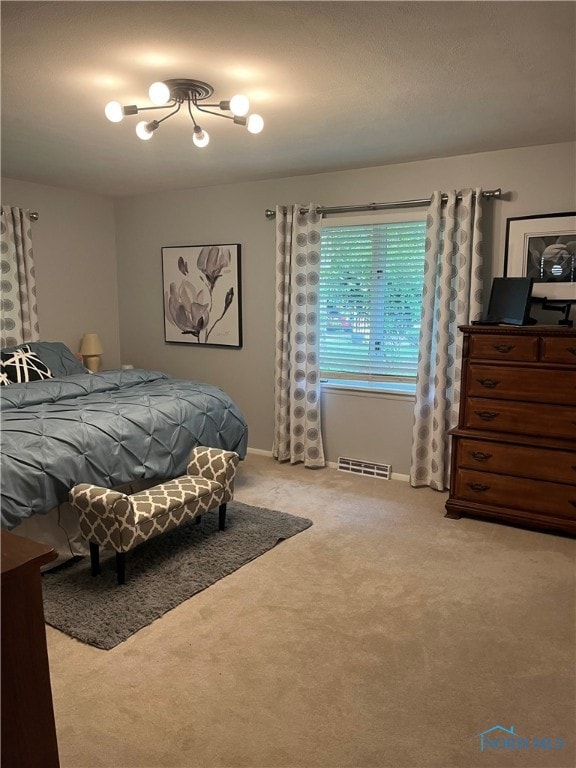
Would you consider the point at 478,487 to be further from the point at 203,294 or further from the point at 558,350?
the point at 203,294

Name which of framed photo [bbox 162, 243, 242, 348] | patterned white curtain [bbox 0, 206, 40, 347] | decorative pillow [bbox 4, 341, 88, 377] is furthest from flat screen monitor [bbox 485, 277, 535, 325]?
patterned white curtain [bbox 0, 206, 40, 347]

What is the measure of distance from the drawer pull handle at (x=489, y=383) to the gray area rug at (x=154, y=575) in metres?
1.38

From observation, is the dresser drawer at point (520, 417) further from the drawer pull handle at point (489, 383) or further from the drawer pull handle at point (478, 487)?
the drawer pull handle at point (478, 487)

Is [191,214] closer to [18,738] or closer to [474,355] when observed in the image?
[474,355]

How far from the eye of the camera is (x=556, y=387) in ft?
10.6

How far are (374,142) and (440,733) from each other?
3.11 m

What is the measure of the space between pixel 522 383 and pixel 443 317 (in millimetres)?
793

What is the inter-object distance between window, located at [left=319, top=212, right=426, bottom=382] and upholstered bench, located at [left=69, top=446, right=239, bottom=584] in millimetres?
1605

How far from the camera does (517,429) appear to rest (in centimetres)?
339

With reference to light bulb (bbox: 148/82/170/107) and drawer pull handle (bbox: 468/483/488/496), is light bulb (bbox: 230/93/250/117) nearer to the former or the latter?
light bulb (bbox: 148/82/170/107)

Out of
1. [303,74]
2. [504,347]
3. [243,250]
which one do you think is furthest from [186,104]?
[504,347]

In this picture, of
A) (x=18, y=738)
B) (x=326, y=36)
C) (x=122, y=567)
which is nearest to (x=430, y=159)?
(x=326, y=36)

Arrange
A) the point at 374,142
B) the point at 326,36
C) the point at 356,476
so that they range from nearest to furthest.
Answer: the point at 326,36
the point at 374,142
the point at 356,476

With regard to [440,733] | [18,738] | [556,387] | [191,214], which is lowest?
[440,733]
